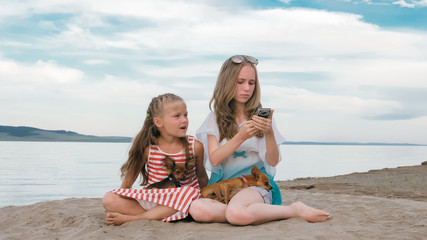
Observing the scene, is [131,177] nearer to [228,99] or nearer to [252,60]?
[228,99]

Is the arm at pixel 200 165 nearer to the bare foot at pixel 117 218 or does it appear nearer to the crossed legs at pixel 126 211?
the crossed legs at pixel 126 211

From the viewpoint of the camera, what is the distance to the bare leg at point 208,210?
3.85m

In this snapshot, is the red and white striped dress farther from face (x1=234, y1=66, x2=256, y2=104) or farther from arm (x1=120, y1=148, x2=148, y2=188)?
face (x1=234, y1=66, x2=256, y2=104)

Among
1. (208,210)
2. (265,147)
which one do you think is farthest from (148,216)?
(265,147)

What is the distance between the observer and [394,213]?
453 centimetres

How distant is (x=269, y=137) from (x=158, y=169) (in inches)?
47.2

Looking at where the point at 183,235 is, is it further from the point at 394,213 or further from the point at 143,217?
the point at 394,213

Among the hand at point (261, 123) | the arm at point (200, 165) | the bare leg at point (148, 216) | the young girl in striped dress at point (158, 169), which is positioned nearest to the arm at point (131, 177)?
the young girl in striped dress at point (158, 169)

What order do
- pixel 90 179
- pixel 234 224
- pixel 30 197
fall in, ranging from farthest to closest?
pixel 90 179, pixel 30 197, pixel 234 224

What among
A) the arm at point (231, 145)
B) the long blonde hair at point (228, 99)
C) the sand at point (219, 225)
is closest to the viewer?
the sand at point (219, 225)

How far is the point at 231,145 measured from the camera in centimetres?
389

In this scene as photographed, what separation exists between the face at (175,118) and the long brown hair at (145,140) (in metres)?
0.11

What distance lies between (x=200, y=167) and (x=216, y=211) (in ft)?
2.42

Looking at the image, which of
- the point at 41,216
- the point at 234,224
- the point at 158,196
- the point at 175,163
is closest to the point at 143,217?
the point at 158,196
